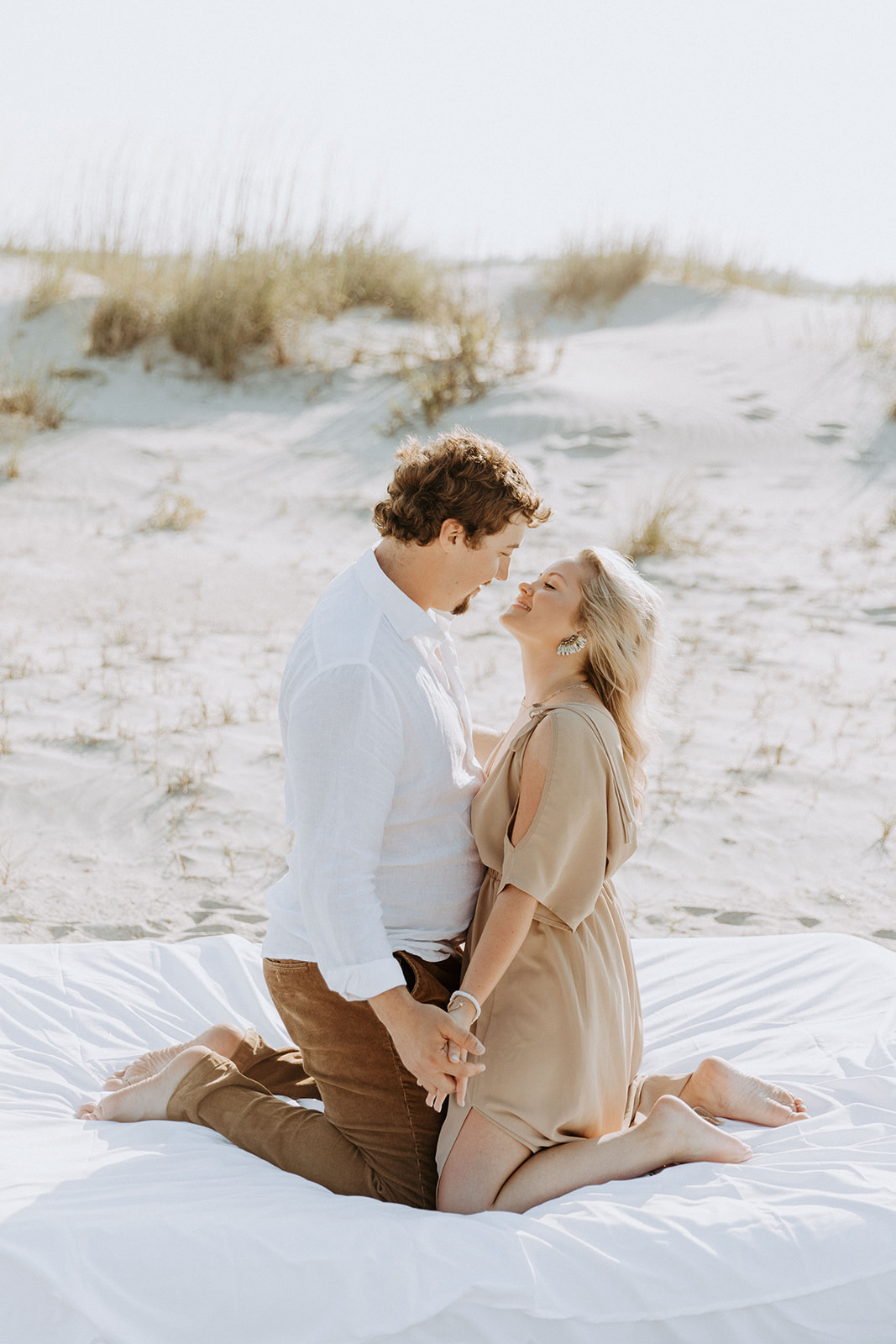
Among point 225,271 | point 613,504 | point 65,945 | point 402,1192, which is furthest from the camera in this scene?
point 225,271

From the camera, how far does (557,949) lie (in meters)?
2.62

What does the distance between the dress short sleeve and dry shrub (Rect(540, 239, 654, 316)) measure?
511 inches

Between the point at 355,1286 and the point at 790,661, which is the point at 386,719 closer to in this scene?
the point at 355,1286

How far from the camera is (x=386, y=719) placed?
240 cm

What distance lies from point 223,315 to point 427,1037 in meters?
10.6

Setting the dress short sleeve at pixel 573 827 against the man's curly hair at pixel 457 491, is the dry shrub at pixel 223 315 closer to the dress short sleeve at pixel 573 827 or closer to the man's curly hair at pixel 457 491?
the man's curly hair at pixel 457 491

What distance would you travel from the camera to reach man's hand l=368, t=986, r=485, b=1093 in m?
2.37

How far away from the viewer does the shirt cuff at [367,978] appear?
7.72 feet

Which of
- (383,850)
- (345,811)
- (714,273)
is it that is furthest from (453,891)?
(714,273)

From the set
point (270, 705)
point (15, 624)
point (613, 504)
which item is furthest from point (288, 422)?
point (270, 705)

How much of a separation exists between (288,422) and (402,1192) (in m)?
9.55

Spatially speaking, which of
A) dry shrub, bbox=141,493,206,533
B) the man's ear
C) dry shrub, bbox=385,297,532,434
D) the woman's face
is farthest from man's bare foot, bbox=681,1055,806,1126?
dry shrub, bbox=385,297,532,434

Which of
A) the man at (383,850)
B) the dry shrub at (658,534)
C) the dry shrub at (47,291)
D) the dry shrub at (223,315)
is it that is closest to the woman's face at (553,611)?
the man at (383,850)

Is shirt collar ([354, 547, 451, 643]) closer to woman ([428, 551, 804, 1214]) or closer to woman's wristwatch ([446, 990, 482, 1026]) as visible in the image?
woman ([428, 551, 804, 1214])
